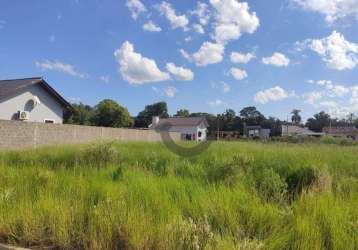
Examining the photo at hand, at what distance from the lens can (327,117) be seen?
3880 inches

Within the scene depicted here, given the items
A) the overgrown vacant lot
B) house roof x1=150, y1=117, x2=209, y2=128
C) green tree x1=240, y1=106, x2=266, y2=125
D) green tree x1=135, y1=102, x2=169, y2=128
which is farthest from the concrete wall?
green tree x1=240, y1=106, x2=266, y2=125

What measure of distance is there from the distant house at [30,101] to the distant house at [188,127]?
26226 millimetres

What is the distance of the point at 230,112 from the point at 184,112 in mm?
13395

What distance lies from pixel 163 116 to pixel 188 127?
91.5ft

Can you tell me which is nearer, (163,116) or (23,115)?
(23,115)

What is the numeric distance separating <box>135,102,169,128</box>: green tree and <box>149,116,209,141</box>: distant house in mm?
19081

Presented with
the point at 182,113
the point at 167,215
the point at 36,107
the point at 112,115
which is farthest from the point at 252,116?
the point at 167,215

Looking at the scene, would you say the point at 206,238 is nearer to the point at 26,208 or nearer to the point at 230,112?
the point at 26,208

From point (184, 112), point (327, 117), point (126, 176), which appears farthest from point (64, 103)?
point (327, 117)

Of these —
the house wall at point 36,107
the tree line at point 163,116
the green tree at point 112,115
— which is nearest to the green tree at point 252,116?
the tree line at point 163,116

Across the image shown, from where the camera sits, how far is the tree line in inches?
2111

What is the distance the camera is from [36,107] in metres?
19.3

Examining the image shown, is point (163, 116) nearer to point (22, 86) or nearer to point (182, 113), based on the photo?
point (182, 113)

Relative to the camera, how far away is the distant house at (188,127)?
48000 millimetres
